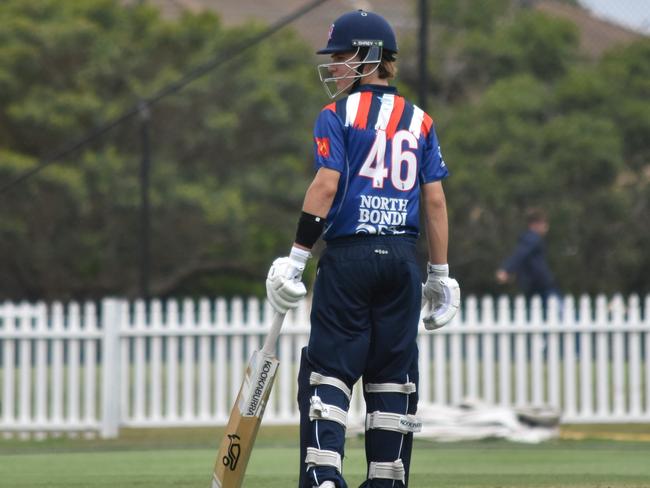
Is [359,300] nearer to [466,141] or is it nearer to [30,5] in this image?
[466,141]

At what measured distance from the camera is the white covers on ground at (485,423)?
9719 millimetres

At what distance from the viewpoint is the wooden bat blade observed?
17.6ft

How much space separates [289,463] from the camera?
27.1 ft

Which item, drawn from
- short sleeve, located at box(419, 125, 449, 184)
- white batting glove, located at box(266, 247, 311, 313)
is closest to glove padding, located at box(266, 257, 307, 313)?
white batting glove, located at box(266, 247, 311, 313)

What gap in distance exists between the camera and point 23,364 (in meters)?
11.1

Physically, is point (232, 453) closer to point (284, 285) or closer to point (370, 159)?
point (284, 285)

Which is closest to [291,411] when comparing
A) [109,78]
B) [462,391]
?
[462,391]

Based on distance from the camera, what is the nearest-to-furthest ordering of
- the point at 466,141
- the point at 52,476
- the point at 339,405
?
the point at 339,405, the point at 52,476, the point at 466,141

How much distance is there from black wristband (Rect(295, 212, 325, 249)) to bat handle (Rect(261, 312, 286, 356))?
0.29 meters

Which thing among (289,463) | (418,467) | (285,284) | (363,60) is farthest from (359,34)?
(289,463)

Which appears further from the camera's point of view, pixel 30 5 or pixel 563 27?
pixel 563 27

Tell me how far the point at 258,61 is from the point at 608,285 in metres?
6.71

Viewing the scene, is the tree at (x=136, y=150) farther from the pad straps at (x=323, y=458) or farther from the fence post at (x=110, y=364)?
the pad straps at (x=323, y=458)

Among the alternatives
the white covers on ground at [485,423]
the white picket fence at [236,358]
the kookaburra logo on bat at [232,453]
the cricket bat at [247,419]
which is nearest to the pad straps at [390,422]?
the cricket bat at [247,419]
